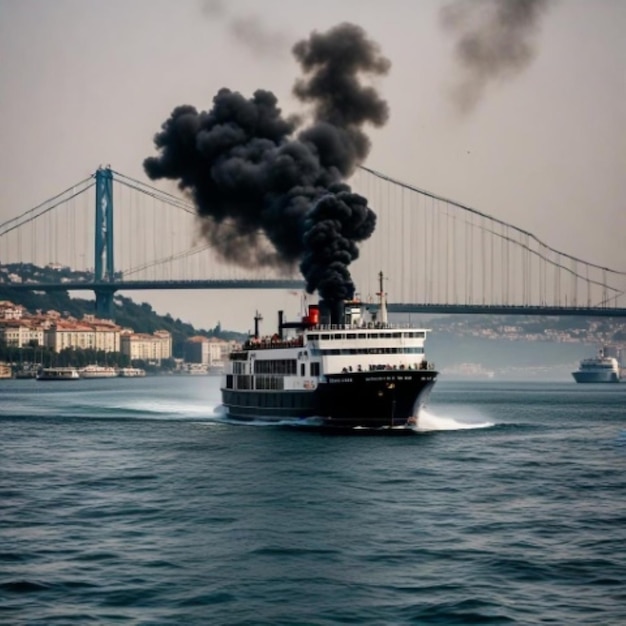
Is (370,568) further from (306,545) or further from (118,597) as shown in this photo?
(118,597)

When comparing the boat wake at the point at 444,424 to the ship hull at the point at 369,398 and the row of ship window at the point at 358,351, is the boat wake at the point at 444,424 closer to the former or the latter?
the ship hull at the point at 369,398

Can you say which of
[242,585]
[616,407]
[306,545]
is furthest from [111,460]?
[616,407]

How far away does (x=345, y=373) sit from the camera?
7638 cm

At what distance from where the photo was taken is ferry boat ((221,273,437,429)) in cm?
7631

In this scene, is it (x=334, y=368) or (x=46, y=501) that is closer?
(x=46, y=501)

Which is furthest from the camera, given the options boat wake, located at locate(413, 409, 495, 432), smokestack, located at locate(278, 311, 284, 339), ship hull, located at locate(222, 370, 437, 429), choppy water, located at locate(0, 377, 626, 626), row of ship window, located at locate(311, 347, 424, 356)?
smokestack, located at locate(278, 311, 284, 339)

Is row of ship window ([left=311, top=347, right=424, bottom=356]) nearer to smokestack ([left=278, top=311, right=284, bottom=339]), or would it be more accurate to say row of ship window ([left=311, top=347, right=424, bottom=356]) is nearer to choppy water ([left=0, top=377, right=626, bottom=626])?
choppy water ([left=0, top=377, right=626, bottom=626])

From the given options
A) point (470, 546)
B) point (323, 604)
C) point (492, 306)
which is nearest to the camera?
point (323, 604)

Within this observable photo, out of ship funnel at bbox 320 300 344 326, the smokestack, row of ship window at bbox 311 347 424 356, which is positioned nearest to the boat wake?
row of ship window at bbox 311 347 424 356

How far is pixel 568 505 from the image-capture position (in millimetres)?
45844

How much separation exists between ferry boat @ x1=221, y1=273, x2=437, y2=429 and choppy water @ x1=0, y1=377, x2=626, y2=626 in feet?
14.9

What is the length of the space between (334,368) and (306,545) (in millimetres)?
40939

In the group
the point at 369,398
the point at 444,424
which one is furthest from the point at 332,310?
the point at 369,398

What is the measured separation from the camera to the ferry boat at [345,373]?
76.3m
